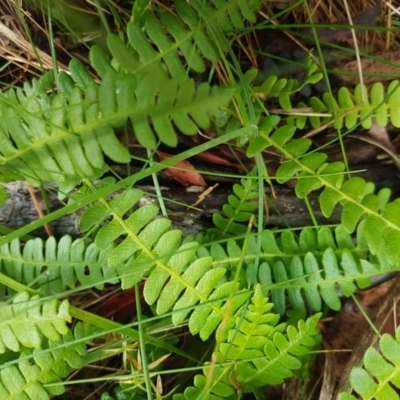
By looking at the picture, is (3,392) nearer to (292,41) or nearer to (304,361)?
(304,361)

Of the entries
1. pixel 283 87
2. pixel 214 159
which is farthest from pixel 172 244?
pixel 283 87

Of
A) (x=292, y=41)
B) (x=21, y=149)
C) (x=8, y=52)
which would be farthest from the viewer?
(x=292, y=41)

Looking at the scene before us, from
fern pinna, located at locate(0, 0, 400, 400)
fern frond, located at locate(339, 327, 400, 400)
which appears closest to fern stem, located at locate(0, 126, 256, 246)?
fern pinna, located at locate(0, 0, 400, 400)

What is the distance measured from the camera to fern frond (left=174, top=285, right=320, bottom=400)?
1425mm

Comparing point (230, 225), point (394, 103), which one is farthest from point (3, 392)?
point (394, 103)

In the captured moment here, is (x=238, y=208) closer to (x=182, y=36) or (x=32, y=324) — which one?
(x=182, y=36)

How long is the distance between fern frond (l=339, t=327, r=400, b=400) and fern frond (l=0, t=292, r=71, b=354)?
724 mm

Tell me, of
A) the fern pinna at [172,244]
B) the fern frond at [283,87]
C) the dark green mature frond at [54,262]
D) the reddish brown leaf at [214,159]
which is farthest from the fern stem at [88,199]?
the reddish brown leaf at [214,159]

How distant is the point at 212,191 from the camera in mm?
1734

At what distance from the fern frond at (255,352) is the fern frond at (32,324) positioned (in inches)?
14.7

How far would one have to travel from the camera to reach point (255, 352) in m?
1.48

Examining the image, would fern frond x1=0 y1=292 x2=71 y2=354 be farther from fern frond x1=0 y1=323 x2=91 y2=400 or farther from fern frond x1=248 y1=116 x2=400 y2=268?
fern frond x1=248 y1=116 x2=400 y2=268

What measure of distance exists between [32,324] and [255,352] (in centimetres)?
58

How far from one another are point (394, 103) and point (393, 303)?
59cm
